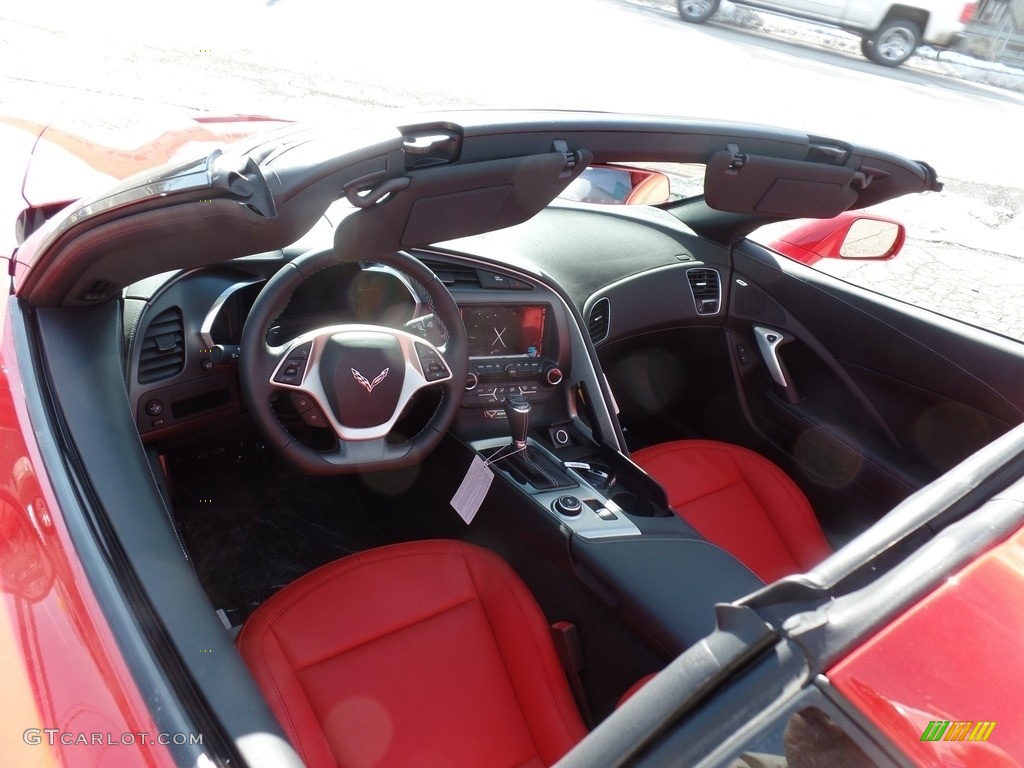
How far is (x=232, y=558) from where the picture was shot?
113 inches

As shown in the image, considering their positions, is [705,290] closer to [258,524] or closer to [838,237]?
[838,237]

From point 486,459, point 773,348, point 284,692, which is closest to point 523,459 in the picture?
point 486,459

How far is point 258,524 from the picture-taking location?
300cm

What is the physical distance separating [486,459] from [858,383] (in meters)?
1.54

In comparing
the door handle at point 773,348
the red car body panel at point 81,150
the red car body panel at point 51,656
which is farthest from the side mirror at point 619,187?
the red car body panel at point 51,656

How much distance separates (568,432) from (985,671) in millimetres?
1858

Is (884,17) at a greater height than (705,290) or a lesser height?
greater

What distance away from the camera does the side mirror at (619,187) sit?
133 inches

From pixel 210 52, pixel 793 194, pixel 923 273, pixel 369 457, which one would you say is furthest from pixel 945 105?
pixel 369 457

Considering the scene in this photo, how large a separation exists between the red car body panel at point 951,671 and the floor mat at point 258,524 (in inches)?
89.3

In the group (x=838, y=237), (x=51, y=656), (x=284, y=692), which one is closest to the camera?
(x=51, y=656)

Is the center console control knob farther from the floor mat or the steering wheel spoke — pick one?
the floor mat

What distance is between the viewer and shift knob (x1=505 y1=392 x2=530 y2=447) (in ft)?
7.98
